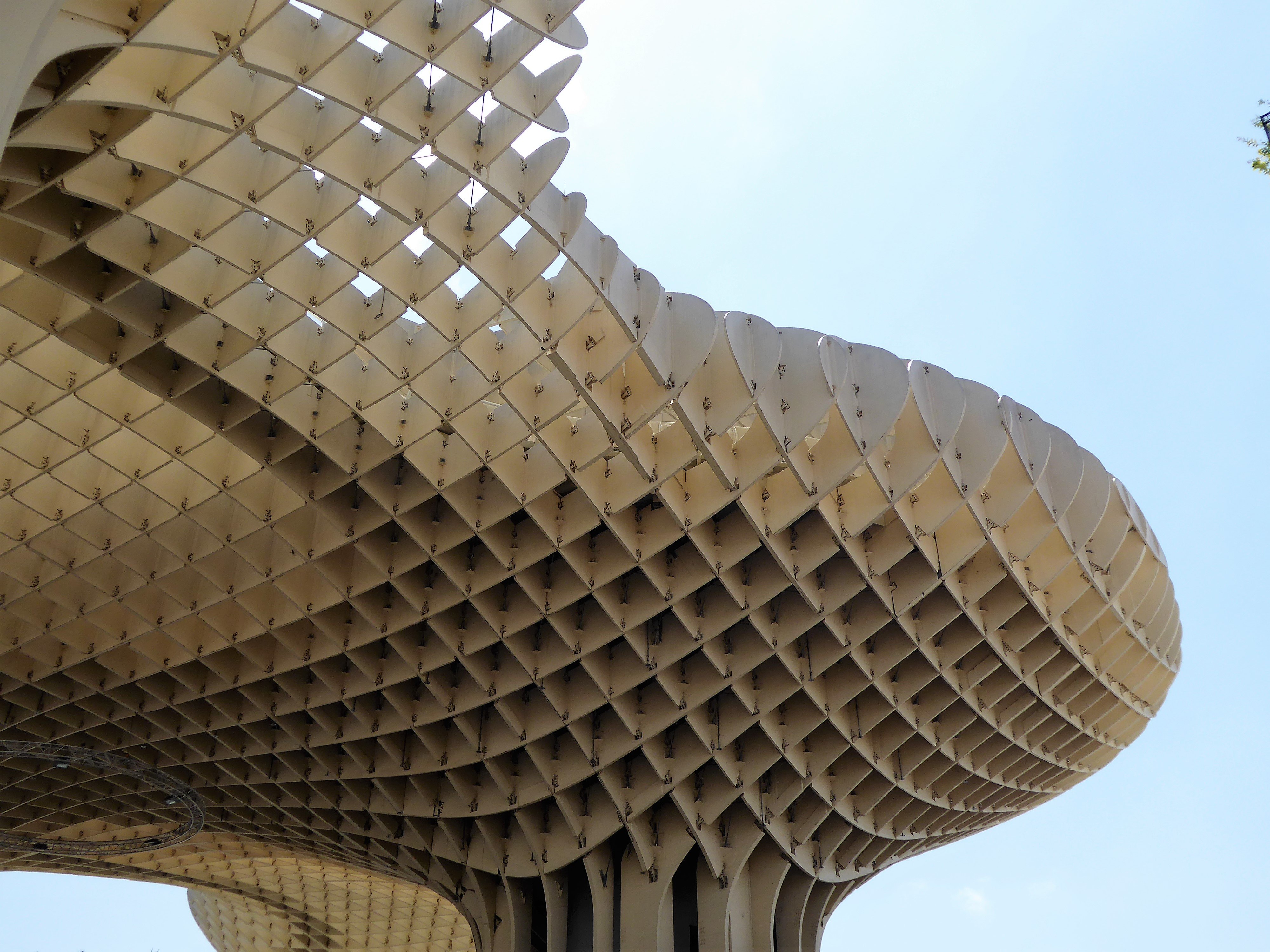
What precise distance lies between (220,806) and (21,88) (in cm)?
3809

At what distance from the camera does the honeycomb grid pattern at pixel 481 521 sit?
1717 centimetres

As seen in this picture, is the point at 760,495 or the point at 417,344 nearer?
the point at 417,344

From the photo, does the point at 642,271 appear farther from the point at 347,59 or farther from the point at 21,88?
the point at 21,88

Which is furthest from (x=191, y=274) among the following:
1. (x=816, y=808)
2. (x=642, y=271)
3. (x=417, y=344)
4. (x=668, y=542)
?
(x=816, y=808)

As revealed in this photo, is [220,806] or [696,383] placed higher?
[696,383]

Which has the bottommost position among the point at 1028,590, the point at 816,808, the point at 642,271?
the point at 816,808

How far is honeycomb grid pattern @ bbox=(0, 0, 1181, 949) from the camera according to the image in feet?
56.3

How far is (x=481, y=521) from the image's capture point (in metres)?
25.8

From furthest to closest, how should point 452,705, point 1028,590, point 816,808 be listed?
point 816,808 < point 452,705 < point 1028,590

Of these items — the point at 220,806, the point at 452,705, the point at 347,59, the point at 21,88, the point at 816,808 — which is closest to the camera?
the point at 21,88

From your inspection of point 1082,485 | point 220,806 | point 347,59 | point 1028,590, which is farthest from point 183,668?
point 1082,485

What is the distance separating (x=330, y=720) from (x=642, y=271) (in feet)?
62.0

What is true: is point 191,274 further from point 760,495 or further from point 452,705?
point 452,705

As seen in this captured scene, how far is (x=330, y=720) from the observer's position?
32.8 metres
